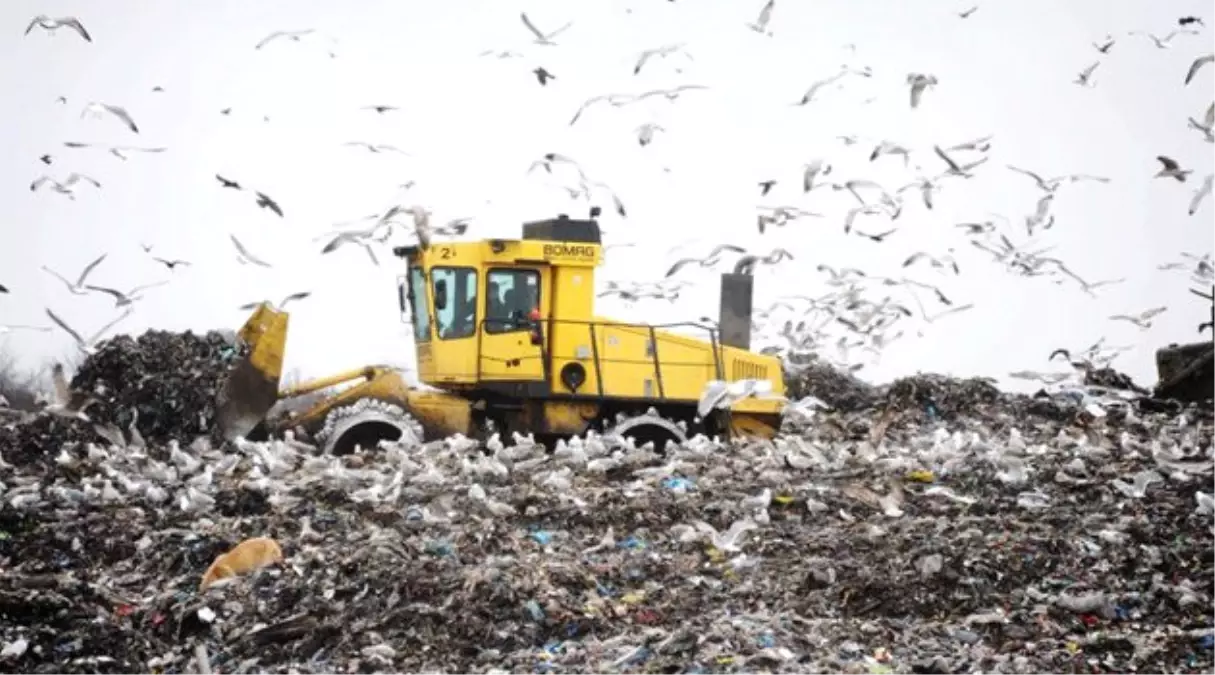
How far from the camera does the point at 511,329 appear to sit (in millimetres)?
11555

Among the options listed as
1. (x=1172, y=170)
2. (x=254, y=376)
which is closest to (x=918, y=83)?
(x=1172, y=170)

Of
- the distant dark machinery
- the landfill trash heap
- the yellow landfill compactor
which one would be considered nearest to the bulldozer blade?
the yellow landfill compactor

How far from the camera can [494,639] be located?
5.52 metres

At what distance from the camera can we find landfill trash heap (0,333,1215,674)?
5.34m

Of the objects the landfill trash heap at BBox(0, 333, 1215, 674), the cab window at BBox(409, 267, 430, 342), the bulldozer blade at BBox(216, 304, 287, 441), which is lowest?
the landfill trash heap at BBox(0, 333, 1215, 674)

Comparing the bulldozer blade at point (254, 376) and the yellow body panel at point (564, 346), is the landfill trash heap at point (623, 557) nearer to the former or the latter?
the bulldozer blade at point (254, 376)

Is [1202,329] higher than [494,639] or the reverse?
higher

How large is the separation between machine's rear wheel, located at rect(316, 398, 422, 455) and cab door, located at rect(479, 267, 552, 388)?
2.68ft

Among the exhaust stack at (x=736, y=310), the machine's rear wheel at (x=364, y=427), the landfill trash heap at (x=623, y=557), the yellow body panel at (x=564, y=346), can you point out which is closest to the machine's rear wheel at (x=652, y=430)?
the yellow body panel at (x=564, y=346)

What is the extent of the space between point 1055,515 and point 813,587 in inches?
68.5

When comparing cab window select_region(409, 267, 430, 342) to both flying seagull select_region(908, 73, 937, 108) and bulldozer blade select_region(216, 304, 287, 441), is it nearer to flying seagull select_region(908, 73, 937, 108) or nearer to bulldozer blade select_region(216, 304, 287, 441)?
bulldozer blade select_region(216, 304, 287, 441)

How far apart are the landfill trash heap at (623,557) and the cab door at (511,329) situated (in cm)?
160

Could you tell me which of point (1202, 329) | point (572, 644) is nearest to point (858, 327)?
point (1202, 329)

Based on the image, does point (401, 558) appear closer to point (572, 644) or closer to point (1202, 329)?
point (572, 644)
